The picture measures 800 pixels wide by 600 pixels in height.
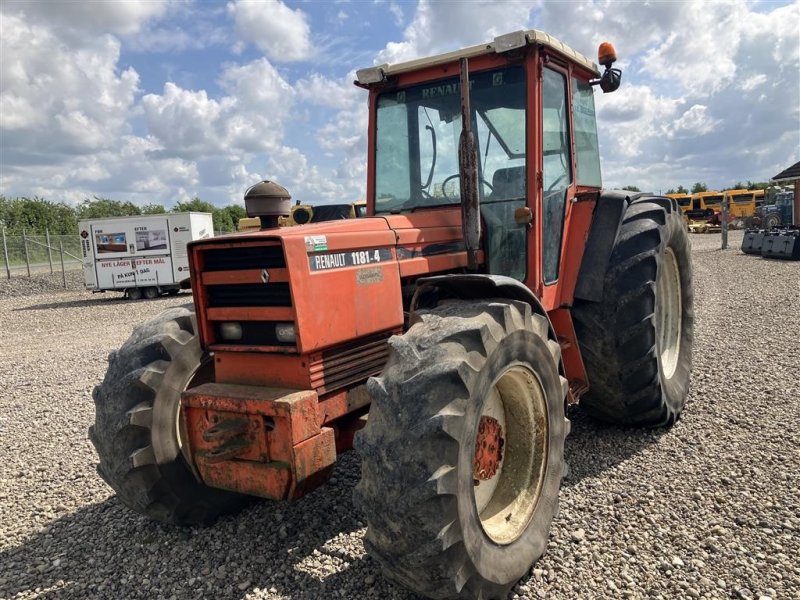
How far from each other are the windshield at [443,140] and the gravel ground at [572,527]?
2030 millimetres

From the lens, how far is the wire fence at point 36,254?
85.4 ft

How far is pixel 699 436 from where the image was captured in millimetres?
4961

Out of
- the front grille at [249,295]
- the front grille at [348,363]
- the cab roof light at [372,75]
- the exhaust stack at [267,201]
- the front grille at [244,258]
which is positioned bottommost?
the front grille at [348,363]

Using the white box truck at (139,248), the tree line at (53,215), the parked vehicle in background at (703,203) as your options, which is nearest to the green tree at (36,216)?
the tree line at (53,215)

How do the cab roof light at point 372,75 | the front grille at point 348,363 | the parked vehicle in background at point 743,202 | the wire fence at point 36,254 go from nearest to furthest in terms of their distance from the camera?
the front grille at point 348,363 < the cab roof light at point 372,75 < the wire fence at point 36,254 < the parked vehicle in background at point 743,202

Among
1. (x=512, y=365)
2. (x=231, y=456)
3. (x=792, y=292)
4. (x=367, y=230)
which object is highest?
(x=367, y=230)

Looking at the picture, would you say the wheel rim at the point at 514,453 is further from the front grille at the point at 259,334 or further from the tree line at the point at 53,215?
the tree line at the point at 53,215

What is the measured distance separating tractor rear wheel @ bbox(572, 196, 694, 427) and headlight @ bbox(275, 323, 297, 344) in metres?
2.47

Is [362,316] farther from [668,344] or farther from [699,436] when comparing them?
[668,344]

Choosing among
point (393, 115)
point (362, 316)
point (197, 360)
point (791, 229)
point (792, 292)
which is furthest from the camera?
point (791, 229)

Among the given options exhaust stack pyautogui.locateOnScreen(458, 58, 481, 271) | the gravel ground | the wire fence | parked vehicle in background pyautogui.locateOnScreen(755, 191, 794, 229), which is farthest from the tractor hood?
parked vehicle in background pyautogui.locateOnScreen(755, 191, 794, 229)

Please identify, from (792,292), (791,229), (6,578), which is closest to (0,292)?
(6,578)

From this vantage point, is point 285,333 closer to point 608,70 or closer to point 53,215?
point 608,70

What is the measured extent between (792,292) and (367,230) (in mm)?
12205
